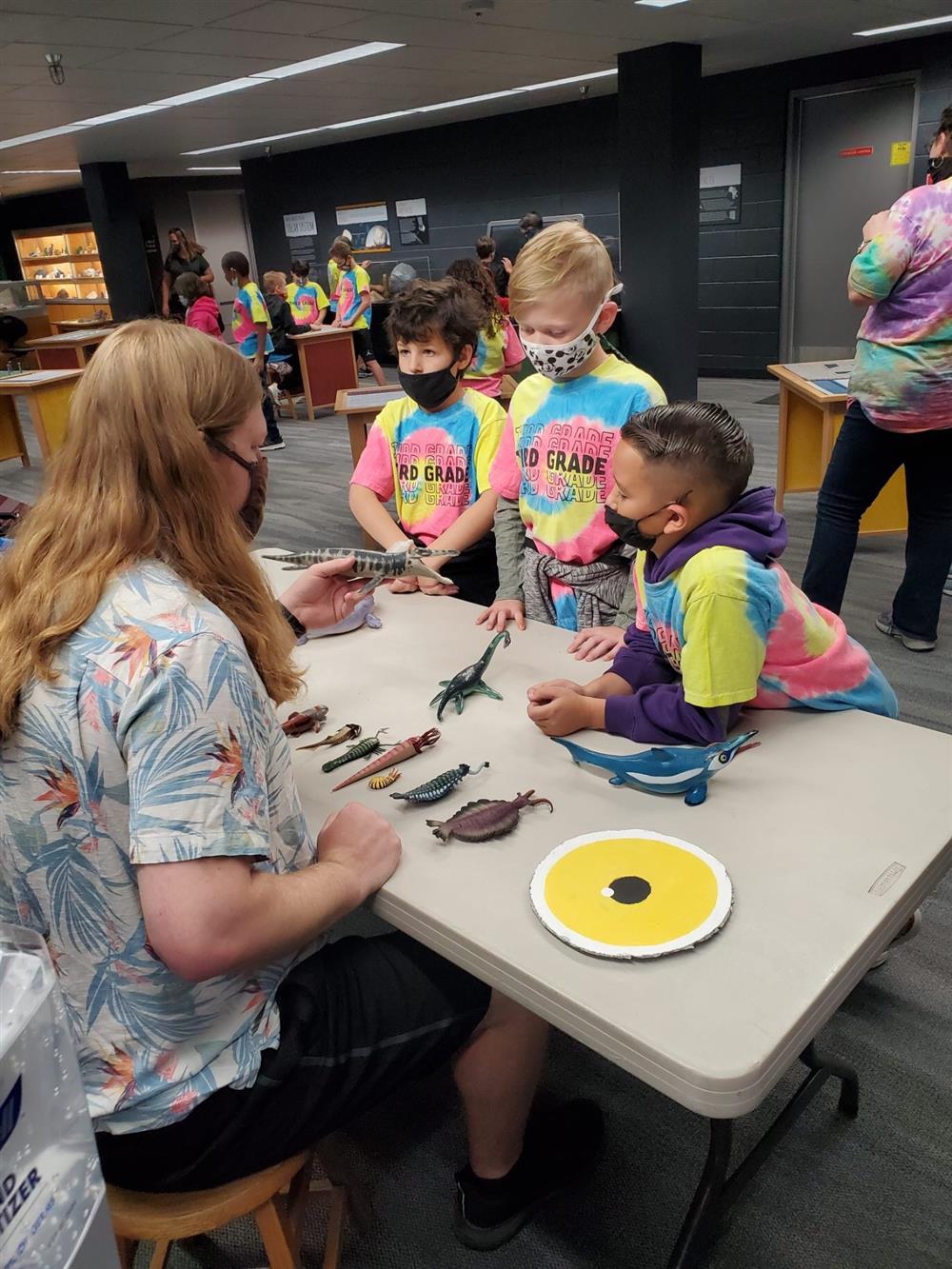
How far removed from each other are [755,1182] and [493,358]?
418cm

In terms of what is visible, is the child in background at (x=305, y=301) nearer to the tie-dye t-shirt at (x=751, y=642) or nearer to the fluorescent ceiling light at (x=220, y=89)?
the fluorescent ceiling light at (x=220, y=89)

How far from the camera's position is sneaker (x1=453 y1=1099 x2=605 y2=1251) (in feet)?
4.33

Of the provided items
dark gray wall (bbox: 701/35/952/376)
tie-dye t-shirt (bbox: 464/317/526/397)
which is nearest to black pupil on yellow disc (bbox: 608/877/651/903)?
tie-dye t-shirt (bbox: 464/317/526/397)

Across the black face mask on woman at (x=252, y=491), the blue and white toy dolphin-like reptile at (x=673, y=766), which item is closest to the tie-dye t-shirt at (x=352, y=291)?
the black face mask on woman at (x=252, y=491)

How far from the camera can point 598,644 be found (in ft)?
4.97

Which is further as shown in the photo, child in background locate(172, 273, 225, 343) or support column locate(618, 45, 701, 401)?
child in background locate(172, 273, 225, 343)

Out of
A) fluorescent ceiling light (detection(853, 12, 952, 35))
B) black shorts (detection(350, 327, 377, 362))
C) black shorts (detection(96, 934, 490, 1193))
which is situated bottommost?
black shorts (detection(96, 934, 490, 1193))

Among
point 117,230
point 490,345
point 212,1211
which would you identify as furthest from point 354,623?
point 117,230

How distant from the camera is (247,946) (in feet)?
2.86

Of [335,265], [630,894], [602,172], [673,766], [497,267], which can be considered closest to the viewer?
[630,894]

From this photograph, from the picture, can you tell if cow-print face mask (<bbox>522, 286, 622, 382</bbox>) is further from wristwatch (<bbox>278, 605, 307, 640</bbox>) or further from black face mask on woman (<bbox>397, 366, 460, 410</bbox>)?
wristwatch (<bbox>278, 605, 307, 640</bbox>)

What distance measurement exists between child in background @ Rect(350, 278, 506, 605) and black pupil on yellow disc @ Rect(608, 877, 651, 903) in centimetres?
122

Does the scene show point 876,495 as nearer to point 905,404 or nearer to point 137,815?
point 905,404

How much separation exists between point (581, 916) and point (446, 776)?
31 centimetres
